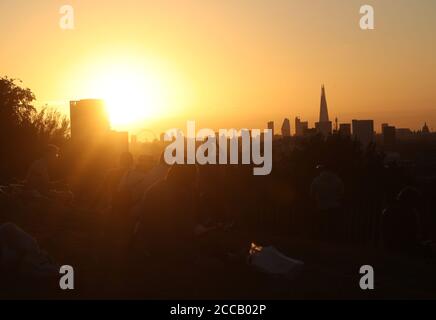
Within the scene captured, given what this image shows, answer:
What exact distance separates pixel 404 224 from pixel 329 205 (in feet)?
12.5

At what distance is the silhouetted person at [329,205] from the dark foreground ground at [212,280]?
3069 millimetres

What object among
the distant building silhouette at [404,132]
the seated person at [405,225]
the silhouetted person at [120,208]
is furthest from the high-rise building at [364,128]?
the distant building silhouette at [404,132]

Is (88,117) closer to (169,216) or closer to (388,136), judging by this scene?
(169,216)

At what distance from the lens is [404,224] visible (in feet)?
36.3

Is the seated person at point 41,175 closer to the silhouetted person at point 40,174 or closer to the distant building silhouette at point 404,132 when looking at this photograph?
the silhouetted person at point 40,174

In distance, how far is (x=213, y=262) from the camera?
30.7 ft

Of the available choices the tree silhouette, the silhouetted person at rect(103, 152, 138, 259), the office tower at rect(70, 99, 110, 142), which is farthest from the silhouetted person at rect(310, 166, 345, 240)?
the office tower at rect(70, 99, 110, 142)

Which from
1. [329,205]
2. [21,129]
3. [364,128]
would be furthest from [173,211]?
[364,128]

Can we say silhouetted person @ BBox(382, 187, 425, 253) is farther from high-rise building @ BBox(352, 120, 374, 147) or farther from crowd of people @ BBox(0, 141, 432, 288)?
high-rise building @ BBox(352, 120, 374, 147)

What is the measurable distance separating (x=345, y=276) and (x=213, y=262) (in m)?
1.81

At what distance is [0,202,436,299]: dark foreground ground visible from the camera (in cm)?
829

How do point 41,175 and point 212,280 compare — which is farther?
point 41,175

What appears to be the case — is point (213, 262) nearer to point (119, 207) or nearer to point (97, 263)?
point (97, 263)

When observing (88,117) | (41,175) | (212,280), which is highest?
(88,117)
